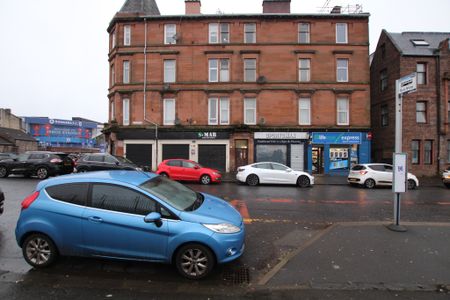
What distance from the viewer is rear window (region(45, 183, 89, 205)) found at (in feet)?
13.1

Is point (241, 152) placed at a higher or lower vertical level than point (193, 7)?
lower

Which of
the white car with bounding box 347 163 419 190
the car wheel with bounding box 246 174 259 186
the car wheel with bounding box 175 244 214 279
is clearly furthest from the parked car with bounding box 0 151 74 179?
the white car with bounding box 347 163 419 190

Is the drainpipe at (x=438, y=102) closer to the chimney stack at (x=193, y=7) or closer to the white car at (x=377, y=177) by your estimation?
the white car at (x=377, y=177)

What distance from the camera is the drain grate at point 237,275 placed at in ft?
12.0

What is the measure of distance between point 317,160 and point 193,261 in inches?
753

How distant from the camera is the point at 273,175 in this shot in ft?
45.4

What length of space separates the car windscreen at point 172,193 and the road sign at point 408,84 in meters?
5.46

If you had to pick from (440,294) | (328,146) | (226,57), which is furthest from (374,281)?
(226,57)

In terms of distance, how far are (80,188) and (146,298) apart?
2.00 m

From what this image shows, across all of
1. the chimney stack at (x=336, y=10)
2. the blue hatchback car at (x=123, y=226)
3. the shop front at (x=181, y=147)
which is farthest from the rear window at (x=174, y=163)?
the chimney stack at (x=336, y=10)

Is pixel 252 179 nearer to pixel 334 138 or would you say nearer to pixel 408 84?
pixel 408 84

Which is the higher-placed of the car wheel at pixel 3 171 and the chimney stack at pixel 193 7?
the chimney stack at pixel 193 7

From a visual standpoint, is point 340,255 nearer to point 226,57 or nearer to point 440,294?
point 440,294

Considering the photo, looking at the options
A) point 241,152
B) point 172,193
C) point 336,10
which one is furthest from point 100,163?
point 336,10
